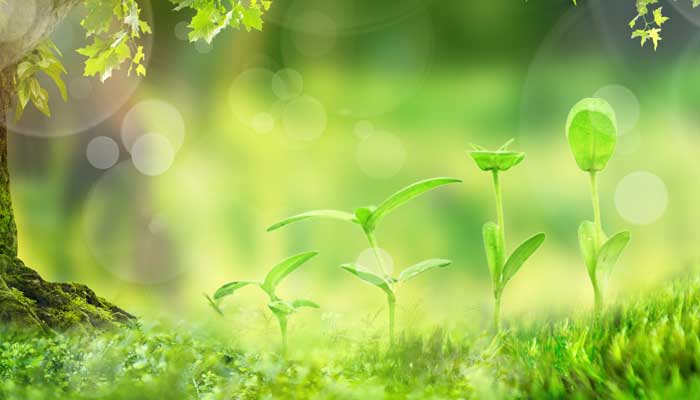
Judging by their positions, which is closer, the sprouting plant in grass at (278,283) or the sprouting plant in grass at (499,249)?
the sprouting plant in grass at (499,249)

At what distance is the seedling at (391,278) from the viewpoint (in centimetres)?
304

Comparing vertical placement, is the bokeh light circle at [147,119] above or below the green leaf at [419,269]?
above

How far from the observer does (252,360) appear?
2988 millimetres

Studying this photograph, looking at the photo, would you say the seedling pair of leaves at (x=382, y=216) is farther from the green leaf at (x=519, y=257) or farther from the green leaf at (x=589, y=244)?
the green leaf at (x=589, y=244)

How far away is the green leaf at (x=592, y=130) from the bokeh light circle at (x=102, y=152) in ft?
8.25

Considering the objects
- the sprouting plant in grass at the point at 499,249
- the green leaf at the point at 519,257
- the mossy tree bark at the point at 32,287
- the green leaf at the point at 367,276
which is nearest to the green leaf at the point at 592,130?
the sprouting plant in grass at the point at 499,249

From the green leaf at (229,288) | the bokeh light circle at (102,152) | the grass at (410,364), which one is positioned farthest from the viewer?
the bokeh light circle at (102,152)

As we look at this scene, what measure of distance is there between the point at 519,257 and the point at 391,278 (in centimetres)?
56

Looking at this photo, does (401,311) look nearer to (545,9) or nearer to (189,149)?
(189,149)

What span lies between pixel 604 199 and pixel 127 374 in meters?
2.32

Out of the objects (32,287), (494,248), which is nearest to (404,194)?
(494,248)

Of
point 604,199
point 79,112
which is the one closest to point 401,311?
point 604,199

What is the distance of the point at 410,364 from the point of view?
280 cm

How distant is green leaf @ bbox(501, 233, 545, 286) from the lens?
3.06m
